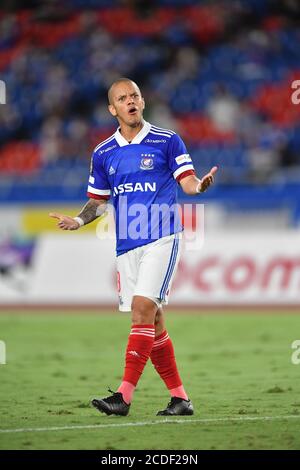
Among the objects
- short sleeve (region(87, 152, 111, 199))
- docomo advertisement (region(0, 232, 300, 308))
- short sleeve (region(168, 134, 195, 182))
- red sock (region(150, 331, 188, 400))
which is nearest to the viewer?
short sleeve (region(168, 134, 195, 182))

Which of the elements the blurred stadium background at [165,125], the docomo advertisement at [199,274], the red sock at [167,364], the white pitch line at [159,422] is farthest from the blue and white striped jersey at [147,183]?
the blurred stadium background at [165,125]

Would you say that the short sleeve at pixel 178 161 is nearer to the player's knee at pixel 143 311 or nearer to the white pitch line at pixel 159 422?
the player's knee at pixel 143 311

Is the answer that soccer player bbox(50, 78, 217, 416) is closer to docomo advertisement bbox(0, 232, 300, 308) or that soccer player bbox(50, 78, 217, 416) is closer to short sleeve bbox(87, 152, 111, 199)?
short sleeve bbox(87, 152, 111, 199)

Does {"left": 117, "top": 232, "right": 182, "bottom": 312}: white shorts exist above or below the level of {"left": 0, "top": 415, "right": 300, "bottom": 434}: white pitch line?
above

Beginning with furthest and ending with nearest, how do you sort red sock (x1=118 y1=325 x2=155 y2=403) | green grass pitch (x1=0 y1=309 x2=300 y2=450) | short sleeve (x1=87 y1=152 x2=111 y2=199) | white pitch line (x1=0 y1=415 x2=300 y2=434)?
short sleeve (x1=87 y1=152 x2=111 y2=199) → red sock (x1=118 y1=325 x2=155 y2=403) → white pitch line (x1=0 y1=415 x2=300 y2=434) → green grass pitch (x1=0 y1=309 x2=300 y2=450)

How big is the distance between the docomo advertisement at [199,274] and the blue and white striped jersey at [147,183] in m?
9.05

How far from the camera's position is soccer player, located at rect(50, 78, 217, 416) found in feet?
24.6

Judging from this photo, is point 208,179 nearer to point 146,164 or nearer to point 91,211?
point 146,164

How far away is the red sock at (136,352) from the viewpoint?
7434 millimetres

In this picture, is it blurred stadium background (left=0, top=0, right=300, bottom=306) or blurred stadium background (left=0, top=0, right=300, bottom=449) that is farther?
blurred stadium background (left=0, top=0, right=300, bottom=306)

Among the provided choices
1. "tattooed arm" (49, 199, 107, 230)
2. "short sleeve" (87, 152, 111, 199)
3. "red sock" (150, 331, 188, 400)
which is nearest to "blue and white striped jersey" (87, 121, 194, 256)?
"short sleeve" (87, 152, 111, 199)

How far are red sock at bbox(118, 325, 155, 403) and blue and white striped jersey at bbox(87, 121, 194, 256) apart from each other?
649mm

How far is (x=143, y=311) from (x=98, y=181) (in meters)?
1.20

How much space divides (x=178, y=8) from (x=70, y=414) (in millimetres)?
20750
